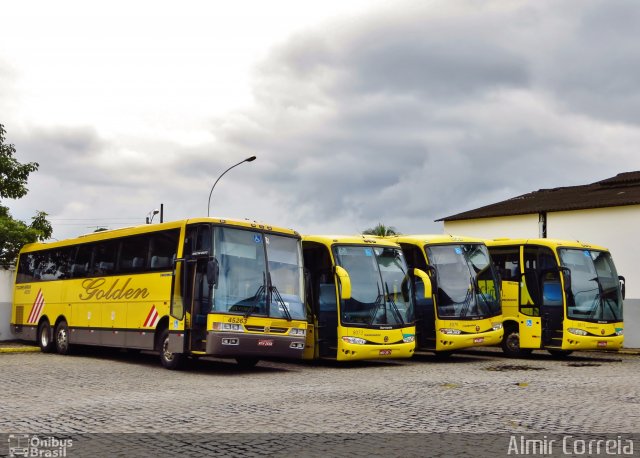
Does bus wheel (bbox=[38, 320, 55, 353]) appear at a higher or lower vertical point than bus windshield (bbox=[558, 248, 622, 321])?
lower

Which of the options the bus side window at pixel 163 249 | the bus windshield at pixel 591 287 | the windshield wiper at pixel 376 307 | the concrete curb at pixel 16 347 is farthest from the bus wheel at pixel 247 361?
the bus windshield at pixel 591 287

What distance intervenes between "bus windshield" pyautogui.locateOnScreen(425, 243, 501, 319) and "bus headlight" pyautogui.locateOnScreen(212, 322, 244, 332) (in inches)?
251

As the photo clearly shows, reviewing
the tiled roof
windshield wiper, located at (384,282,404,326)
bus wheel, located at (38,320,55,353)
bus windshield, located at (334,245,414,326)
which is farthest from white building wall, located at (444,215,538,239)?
bus wheel, located at (38,320,55,353)

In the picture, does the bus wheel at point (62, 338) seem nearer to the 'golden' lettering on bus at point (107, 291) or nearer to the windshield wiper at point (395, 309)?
the 'golden' lettering on bus at point (107, 291)

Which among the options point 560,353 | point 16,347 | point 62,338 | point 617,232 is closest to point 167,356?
point 62,338

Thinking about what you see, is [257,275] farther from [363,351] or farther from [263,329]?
[363,351]

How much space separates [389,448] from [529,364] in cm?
1307

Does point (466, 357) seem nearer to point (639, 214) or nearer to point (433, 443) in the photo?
point (433, 443)

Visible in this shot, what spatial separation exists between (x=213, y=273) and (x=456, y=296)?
292 inches

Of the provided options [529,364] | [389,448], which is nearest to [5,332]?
[529,364]

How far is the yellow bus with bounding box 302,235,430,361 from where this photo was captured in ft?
61.6

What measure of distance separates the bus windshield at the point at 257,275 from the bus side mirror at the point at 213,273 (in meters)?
0.11

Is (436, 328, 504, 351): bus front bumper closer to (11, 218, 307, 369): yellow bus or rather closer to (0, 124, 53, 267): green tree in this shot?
(11, 218, 307, 369): yellow bus

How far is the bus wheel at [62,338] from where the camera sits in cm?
2288
